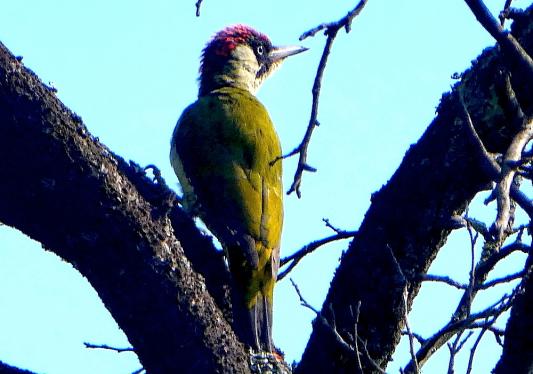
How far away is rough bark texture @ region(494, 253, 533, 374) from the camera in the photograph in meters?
2.90

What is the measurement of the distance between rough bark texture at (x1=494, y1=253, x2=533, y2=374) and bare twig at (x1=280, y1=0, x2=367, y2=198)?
2.32 ft

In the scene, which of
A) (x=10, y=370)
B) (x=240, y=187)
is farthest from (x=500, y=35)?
(x=240, y=187)

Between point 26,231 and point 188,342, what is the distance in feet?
2.05

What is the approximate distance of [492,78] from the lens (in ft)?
11.9

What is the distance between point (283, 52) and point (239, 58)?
0.51 m

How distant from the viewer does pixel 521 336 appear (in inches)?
115

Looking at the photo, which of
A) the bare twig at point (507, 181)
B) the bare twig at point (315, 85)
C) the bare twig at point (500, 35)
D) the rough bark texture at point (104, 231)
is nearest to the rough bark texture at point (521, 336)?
the bare twig at point (507, 181)

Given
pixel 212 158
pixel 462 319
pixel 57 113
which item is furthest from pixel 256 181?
pixel 57 113

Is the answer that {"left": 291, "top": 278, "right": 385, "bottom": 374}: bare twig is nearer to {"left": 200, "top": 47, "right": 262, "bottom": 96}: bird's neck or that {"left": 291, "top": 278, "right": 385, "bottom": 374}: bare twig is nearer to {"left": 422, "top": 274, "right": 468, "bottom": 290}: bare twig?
{"left": 422, "top": 274, "right": 468, "bottom": 290}: bare twig

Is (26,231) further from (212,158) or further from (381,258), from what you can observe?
(212,158)

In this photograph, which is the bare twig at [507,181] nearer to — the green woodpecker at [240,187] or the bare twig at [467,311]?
the bare twig at [467,311]

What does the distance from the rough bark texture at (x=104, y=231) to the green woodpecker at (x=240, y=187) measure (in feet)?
2.74

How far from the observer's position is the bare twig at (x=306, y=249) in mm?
4098

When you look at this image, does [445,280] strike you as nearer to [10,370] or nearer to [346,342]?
[346,342]
